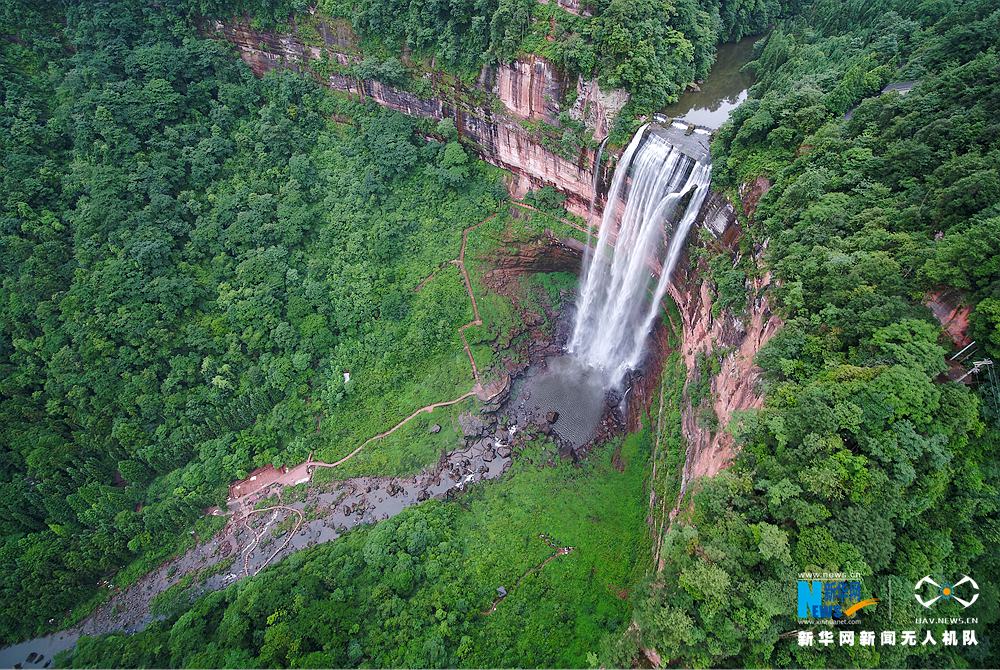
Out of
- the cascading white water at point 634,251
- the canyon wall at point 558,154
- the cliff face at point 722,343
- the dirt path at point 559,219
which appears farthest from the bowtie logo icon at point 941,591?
the dirt path at point 559,219

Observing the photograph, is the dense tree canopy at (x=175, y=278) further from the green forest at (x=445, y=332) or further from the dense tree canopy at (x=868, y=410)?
the dense tree canopy at (x=868, y=410)

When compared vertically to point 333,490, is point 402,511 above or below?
above

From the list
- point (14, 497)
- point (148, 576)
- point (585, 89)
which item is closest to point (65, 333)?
point (14, 497)

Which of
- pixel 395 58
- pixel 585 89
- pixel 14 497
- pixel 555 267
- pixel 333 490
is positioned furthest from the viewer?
pixel 555 267

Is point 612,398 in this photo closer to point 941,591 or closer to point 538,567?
point 538,567

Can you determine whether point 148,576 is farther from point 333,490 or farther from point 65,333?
point 65,333

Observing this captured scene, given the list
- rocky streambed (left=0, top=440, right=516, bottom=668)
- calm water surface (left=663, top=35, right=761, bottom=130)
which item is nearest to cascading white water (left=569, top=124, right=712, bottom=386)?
calm water surface (left=663, top=35, right=761, bottom=130)

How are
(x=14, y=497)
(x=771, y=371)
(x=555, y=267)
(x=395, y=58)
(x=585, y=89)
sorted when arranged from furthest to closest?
(x=555, y=267)
(x=395, y=58)
(x=585, y=89)
(x=14, y=497)
(x=771, y=371)

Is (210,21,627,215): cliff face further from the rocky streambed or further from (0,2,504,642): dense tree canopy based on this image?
the rocky streambed
